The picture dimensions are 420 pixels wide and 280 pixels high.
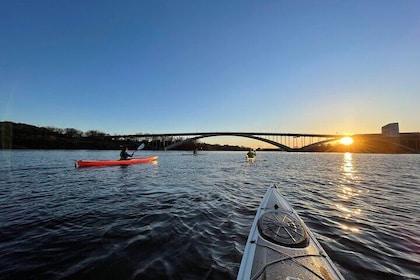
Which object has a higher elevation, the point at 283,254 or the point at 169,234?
the point at 283,254

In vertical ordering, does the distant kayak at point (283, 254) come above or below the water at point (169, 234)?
above

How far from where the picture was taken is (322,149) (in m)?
132

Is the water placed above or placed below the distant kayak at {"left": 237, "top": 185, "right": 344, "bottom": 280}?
below

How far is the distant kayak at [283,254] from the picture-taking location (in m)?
3.17

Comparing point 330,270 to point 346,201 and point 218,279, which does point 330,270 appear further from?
point 346,201

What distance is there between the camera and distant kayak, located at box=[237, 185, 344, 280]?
3.17m

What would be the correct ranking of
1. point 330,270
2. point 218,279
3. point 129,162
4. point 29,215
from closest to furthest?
point 330,270 < point 218,279 < point 29,215 < point 129,162

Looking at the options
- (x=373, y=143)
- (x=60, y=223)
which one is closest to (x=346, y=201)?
(x=60, y=223)

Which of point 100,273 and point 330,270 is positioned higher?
point 330,270

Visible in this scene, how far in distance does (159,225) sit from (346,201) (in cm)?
845

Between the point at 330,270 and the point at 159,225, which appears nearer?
the point at 330,270

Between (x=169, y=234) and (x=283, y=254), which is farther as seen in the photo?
(x=169, y=234)

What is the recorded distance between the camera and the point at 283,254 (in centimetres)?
363

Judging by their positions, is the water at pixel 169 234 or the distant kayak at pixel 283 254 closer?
the distant kayak at pixel 283 254
